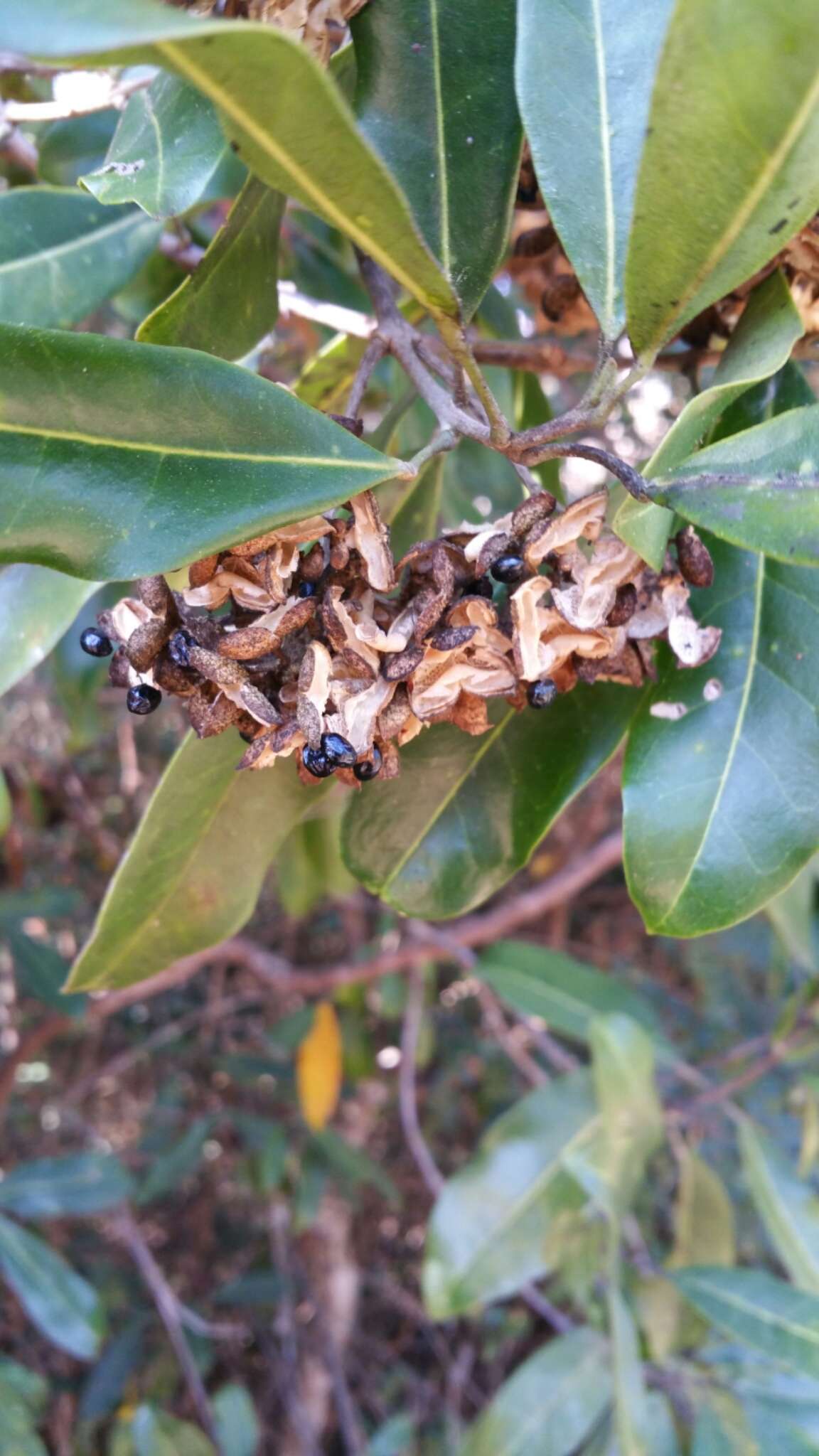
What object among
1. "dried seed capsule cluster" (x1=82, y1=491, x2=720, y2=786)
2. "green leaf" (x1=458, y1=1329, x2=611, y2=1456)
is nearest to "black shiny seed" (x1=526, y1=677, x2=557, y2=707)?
"dried seed capsule cluster" (x1=82, y1=491, x2=720, y2=786)

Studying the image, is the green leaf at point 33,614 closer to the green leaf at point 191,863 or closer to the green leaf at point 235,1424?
the green leaf at point 191,863

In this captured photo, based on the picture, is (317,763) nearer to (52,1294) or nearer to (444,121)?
(444,121)

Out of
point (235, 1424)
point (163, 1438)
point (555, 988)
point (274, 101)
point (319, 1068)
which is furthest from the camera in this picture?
point (319, 1068)

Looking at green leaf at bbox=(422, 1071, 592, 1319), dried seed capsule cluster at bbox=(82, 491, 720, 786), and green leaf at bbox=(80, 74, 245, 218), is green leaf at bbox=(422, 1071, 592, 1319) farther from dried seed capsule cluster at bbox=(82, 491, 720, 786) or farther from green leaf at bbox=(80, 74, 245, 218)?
green leaf at bbox=(80, 74, 245, 218)

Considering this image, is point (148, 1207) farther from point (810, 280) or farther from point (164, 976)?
point (810, 280)

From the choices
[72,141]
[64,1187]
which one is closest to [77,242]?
[72,141]

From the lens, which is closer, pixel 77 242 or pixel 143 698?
pixel 143 698

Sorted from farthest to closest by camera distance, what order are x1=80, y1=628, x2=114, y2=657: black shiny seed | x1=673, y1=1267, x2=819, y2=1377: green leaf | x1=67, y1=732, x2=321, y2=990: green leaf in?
x1=673, y1=1267, x2=819, y2=1377: green leaf → x1=67, y1=732, x2=321, y2=990: green leaf → x1=80, y1=628, x2=114, y2=657: black shiny seed
